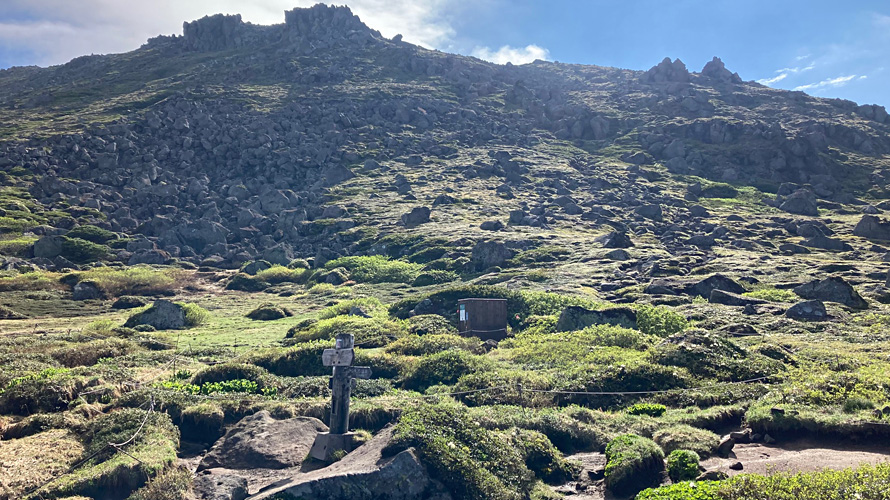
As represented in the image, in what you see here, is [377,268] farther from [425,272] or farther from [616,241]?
[616,241]

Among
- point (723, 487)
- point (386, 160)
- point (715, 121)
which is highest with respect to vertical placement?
point (715, 121)

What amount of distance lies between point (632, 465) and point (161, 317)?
3596cm

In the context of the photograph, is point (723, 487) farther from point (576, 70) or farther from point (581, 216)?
point (576, 70)

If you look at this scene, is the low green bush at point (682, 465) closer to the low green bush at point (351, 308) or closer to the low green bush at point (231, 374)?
the low green bush at point (231, 374)

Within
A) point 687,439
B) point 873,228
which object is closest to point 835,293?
point 687,439

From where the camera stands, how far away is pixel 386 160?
111 meters

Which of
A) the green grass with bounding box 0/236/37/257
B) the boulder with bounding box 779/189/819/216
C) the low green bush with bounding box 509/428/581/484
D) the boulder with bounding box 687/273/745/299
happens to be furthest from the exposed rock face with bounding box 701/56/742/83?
the low green bush with bounding box 509/428/581/484

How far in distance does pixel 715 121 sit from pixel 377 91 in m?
64.6

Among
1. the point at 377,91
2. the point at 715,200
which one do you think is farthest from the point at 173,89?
the point at 715,200

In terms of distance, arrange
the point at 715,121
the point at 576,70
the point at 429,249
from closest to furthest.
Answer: the point at 429,249
the point at 715,121
the point at 576,70

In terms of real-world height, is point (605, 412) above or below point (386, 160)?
below

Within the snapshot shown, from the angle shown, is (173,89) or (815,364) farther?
(173,89)

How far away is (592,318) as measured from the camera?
1314 inches

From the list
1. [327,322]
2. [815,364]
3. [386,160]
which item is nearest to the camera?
[815,364]
